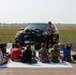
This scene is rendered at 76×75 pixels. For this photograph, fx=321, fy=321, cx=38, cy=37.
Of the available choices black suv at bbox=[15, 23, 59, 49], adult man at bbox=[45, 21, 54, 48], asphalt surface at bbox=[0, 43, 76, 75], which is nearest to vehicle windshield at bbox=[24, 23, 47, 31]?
black suv at bbox=[15, 23, 59, 49]

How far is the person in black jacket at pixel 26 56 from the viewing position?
1348 cm

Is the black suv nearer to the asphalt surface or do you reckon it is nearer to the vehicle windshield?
the vehicle windshield

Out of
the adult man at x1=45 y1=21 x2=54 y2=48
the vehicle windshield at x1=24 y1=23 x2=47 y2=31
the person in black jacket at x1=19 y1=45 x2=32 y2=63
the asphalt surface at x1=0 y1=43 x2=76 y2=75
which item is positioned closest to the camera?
the asphalt surface at x1=0 y1=43 x2=76 y2=75

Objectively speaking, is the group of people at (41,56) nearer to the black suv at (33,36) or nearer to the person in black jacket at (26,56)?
the person in black jacket at (26,56)

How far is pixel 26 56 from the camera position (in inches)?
531

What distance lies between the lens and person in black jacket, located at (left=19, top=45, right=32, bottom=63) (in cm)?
1348

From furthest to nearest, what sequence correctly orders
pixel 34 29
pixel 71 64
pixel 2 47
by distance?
pixel 34 29
pixel 2 47
pixel 71 64

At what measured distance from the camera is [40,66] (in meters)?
12.8

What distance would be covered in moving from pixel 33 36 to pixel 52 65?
5348 millimetres
